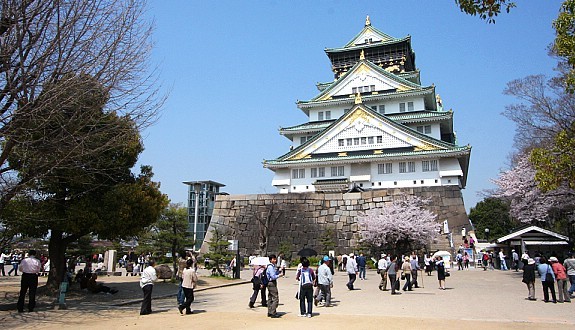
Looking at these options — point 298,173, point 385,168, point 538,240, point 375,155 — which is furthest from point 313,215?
point 538,240

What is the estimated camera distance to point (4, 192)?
9984 mm

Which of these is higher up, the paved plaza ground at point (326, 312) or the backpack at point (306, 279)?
the backpack at point (306, 279)

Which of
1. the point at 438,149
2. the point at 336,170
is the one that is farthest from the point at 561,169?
the point at 336,170

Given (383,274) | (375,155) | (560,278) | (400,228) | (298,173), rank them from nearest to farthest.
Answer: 1. (560,278)
2. (383,274)
3. (400,228)
4. (375,155)
5. (298,173)

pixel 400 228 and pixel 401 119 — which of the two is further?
pixel 401 119

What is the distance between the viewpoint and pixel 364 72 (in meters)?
47.0

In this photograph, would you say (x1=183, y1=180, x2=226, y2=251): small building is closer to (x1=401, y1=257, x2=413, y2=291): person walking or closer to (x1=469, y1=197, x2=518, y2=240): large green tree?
(x1=401, y1=257, x2=413, y2=291): person walking

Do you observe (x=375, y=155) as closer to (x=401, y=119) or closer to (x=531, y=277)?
(x=401, y=119)

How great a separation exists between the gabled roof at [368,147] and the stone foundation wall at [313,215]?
5.50 m

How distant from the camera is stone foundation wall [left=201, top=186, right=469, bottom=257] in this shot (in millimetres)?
33094

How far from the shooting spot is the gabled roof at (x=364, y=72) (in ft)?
147

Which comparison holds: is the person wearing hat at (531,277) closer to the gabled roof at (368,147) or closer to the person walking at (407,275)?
the person walking at (407,275)

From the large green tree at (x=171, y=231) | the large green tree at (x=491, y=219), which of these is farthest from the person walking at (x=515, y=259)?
the large green tree at (x=491, y=219)

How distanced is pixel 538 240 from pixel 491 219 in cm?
4093
